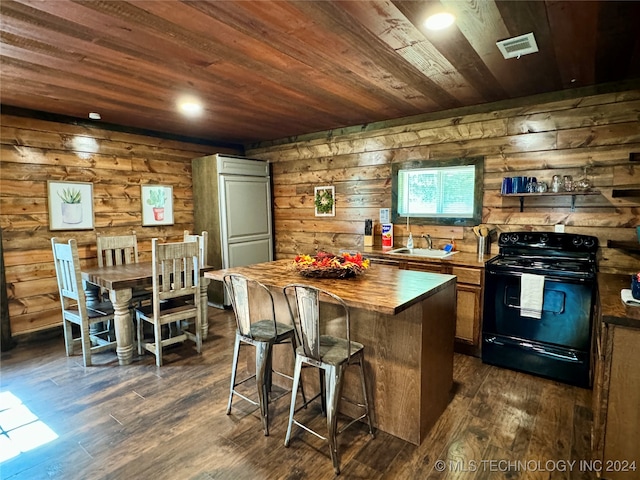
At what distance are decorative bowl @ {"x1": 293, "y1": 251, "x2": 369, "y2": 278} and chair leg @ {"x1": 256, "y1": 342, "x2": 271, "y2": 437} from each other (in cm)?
54

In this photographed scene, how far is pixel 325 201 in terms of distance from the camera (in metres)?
4.70

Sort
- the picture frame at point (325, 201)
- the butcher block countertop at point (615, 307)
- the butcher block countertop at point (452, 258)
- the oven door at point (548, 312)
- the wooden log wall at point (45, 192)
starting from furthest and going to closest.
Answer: the picture frame at point (325, 201), the wooden log wall at point (45, 192), the butcher block countertop at point (452, 258), the oven door at point (548, 312), the butcher block countertop at point (615, 307)

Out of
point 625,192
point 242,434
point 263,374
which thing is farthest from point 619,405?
point 242,434

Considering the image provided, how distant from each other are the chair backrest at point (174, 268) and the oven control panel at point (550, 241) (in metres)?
2.89

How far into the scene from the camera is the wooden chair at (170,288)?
9.98ft

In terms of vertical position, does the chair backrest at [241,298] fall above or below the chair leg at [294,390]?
above

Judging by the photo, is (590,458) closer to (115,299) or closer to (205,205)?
(115,299)

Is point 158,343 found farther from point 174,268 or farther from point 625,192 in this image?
point 625,192

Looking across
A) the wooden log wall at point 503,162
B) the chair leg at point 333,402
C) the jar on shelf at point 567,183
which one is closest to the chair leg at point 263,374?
the chair leg at point 333,402

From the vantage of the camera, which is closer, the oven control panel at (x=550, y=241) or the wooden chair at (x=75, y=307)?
the oven control panel at (x=550, y=241)

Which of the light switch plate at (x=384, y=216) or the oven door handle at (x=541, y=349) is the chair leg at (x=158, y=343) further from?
the oven door handle at (x=541, y=349)

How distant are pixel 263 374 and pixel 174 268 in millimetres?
1477

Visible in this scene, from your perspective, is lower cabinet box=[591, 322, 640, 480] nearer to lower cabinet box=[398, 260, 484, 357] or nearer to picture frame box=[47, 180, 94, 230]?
lower cabinet box=[398, 260, 484, 357]

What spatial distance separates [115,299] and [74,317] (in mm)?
468
